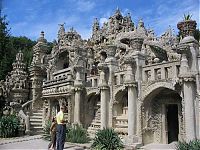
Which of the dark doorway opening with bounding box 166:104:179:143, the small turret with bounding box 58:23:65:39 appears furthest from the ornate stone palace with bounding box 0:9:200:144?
the small turret with bounding box 58:23:65:39

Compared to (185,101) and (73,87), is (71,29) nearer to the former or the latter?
(73,87)

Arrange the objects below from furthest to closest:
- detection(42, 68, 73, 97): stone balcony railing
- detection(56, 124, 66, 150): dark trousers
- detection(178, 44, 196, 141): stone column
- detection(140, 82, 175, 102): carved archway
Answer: detection(42, 68, 73, 97): stone balcony railing < detection(140, 82, 175, 102): carved archway < detection(178, 44, 196, 141): stone column < detection(56, 124, 66, 150): dark trousers

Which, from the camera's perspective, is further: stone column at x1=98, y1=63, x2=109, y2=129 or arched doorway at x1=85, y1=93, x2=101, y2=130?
arched doorway at x1=85, y1=93, x2=101, y2=130

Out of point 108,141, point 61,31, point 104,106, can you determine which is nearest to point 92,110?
point 104,106

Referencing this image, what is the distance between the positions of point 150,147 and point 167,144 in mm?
977

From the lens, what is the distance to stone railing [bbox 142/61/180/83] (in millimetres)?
12375

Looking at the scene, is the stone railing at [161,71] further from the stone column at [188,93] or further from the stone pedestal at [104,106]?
the stone pedestal at [104,106]

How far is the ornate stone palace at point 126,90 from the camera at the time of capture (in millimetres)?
11656


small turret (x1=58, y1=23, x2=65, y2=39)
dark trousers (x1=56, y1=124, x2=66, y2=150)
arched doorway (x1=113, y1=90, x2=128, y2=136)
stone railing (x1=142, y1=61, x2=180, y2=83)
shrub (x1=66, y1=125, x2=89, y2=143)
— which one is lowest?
shrub (x1=66, y1=125, x2=89, y2=143)

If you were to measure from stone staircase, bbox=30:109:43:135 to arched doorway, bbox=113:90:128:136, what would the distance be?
7.84m

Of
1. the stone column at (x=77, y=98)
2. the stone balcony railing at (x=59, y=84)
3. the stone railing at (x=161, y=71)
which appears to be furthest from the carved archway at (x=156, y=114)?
the stone balcony railing at (x=59, y=84)

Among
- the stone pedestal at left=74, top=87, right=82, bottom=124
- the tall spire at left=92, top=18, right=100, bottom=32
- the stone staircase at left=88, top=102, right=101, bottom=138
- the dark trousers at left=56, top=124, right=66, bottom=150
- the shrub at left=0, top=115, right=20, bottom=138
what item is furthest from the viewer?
the tall spire at left=92, top=18, right=100, bottom=32

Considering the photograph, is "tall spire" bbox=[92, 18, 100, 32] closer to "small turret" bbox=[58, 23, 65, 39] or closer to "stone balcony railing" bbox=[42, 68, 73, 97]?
"small turret" bbox=[58, 23, 65, 39]

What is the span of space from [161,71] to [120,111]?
13.8 ft
